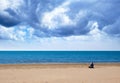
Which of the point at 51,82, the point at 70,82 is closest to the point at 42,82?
the point at 51,82

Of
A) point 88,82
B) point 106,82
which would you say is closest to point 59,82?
point 88,82

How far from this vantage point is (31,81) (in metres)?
23.4

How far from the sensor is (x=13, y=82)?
2281 cm

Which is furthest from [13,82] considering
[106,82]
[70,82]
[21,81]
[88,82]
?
[106,82]

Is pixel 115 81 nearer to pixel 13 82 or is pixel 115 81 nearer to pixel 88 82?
pixel 88 82

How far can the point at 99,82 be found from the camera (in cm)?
2300

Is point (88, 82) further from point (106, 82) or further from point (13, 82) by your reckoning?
point (13, 82)

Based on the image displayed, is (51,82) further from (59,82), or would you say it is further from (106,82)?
(106,82)

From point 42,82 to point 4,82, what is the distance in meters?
2.98

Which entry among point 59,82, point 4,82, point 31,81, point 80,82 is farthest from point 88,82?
point 4,82

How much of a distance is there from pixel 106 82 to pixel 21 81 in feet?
22.1

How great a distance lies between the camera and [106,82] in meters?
23.0

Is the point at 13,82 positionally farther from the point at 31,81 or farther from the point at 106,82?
the point at 106,82

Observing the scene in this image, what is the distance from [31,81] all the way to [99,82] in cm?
543
